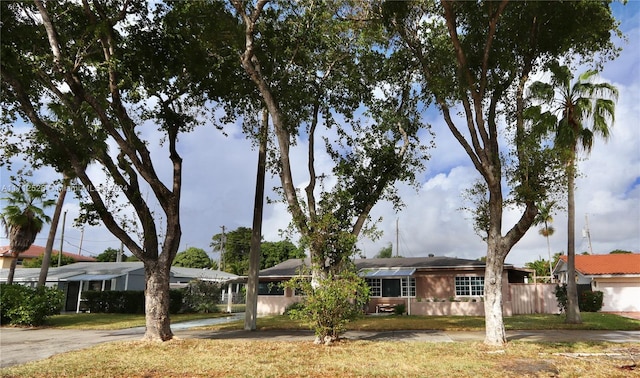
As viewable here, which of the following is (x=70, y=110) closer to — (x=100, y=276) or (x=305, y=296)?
(x=305, y=296)

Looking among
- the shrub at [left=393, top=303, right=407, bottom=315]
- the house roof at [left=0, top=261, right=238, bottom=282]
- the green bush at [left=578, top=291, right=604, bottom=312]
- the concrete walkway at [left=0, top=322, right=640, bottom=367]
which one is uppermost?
the house roof at [left=0, top=261, right=238, bottom=282]

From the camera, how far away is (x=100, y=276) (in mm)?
30797

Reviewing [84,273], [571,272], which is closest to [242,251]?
[84,273]

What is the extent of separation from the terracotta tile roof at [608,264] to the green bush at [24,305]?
30.3 m

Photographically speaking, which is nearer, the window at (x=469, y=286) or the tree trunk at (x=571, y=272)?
the tree trunk at (x=571, y=272)

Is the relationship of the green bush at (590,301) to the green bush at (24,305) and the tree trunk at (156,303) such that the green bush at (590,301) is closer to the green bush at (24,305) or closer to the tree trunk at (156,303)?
the tree trunk at (156,303)

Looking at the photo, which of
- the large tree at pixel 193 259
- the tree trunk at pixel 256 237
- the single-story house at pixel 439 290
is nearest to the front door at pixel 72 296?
the single-story house at pixel 439 290

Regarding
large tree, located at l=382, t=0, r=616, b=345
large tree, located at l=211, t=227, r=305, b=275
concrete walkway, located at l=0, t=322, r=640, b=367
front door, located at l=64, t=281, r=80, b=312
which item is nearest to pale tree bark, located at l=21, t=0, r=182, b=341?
concrete walkway, located at l=0, t=322, r=640, b=367

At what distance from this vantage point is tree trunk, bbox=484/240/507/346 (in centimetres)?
1225

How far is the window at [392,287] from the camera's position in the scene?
26.5m

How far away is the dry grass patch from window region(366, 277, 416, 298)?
13725 mm

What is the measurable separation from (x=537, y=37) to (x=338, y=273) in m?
8.70

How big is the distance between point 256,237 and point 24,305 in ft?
35.7

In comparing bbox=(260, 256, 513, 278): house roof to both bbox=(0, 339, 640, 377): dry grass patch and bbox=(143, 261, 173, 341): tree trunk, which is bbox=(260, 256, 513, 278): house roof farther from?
bbox=(0, 339, 640, 377): dry grass patch
